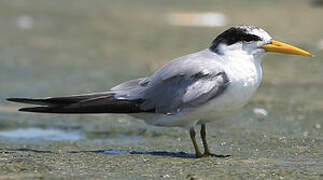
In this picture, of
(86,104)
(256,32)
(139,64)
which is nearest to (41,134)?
(86,104)

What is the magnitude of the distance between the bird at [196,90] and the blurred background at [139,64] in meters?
0.56

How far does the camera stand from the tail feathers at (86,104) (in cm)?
516

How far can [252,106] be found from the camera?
25.1 ft

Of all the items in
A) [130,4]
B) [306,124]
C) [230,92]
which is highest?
[130,4]

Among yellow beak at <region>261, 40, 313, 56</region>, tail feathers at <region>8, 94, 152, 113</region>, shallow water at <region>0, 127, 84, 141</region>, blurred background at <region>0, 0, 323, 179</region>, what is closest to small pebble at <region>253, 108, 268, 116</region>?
blurred background at <region>0, 0, 323, 179</region>

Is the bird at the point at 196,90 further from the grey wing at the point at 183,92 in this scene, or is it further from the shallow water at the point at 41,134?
the shallow water at the point at 41,134

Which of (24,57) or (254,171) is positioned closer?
(254,171)

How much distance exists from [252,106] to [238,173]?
3.28 m

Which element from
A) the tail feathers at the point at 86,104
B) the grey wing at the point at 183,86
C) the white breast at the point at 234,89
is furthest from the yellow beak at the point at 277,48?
the tail feathers at the point at 86,104

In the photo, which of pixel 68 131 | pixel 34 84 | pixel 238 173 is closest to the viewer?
pixel 238 173

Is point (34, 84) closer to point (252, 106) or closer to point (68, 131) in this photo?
point (68, 131)

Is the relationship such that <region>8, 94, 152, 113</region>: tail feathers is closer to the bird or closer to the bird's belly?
the bird

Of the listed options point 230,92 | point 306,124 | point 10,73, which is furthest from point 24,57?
point 230,92

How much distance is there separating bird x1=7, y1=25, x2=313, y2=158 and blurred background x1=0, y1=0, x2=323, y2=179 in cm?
56
